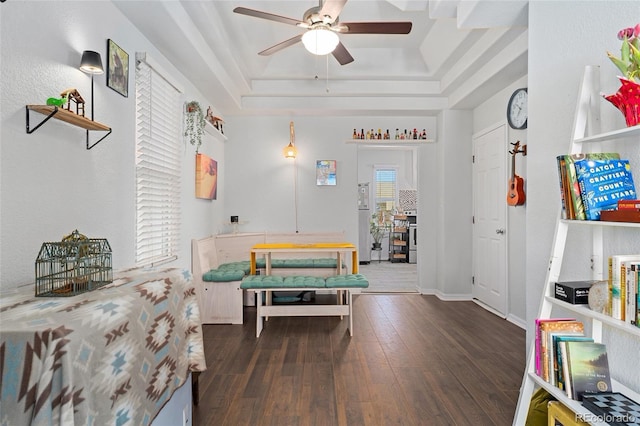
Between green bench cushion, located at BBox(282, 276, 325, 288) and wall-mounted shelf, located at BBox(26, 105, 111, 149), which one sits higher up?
wall-mounted shelf, located at BBox(26, 105, 111, 149)

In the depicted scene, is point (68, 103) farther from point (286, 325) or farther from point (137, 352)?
point (286, 325)

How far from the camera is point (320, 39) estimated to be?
2.49 metres

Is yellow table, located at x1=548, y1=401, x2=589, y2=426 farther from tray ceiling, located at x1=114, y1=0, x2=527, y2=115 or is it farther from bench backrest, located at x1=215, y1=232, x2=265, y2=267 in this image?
bench backrest, located at x1=215, y1=232, x2=265, y2=267

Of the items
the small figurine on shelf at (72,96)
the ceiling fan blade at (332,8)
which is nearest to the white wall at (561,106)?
the ceiling fan blade at (332,8)

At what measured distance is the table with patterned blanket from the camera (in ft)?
3.08

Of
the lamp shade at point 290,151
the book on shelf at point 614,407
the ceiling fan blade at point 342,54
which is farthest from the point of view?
the lamp shade at point 290,151

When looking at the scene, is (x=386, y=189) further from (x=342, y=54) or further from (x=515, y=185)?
(x=342, y=54)

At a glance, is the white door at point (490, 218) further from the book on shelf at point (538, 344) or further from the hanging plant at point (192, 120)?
the hanging plant at point (192, 120)

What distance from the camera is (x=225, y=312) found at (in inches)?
149

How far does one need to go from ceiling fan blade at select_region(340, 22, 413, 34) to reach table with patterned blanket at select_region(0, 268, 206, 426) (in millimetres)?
2142

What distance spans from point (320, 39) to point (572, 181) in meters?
1.84

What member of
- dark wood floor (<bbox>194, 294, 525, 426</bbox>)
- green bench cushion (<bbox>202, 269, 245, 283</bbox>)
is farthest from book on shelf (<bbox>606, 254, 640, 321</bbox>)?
green bench cushion (<bbox>202, 269, 245, 283</bbox>)

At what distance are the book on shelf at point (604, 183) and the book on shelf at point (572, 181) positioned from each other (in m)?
0.03

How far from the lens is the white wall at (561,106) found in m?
1.65
